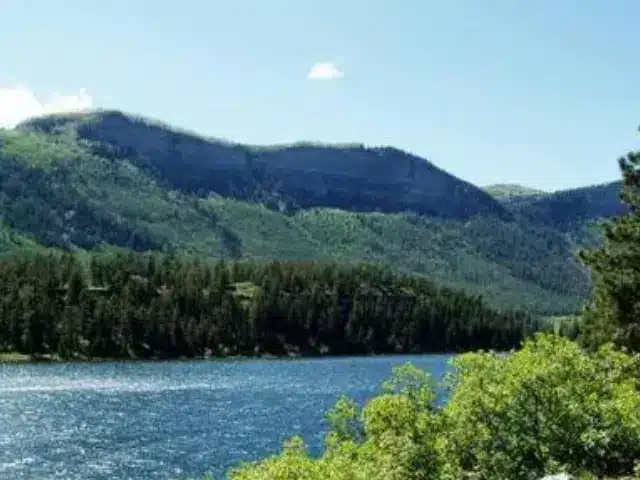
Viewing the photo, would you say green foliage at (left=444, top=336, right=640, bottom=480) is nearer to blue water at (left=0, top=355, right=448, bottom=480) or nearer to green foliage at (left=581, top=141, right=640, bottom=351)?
green foliage at (left=581, top=141, right=640, bottom=351)

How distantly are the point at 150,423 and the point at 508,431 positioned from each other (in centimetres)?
9991

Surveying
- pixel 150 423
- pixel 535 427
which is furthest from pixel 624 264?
pixel 150 423

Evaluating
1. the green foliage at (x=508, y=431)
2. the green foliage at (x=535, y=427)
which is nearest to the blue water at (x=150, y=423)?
the green foliage at (x=508, y=431)

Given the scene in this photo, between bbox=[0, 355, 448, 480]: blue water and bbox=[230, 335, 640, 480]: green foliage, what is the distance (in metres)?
53.6

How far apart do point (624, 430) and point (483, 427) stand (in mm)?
6492

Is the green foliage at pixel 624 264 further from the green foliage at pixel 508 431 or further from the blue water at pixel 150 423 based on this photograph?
the blue water at pixel 150 423

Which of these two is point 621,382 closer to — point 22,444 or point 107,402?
point 22,444

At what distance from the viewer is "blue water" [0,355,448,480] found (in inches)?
4038

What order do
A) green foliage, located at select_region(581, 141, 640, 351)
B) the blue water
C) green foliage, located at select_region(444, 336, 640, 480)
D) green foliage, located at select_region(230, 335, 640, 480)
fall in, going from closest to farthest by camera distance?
green foliage, located at select_region(230, 335, 640, 480)
green foliage, located at select_region(444, 336, 640, 480)
green foliage, located at select_region(581, 141, 640, 351)
the blue water

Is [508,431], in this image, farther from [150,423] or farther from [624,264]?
[150,423]

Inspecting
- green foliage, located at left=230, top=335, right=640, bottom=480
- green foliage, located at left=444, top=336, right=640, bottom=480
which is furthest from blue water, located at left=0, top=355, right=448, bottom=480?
green foliage, located at left=444, top=336, right=640, bottom=480

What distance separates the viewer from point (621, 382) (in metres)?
52.4

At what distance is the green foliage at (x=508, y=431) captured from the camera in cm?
4222

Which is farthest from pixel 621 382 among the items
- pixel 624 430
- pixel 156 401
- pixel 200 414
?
pixel 156 401
